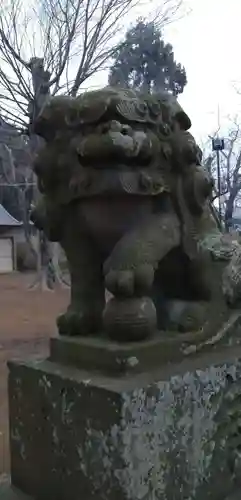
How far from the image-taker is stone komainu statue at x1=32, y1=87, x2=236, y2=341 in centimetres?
144

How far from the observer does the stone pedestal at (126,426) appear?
1.31m

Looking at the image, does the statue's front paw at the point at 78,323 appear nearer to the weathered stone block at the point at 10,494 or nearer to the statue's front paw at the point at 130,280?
the statue's front paw at the point at 130,280

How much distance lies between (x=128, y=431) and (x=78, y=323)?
0.41 meters

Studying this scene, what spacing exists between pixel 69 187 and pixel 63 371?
500mm

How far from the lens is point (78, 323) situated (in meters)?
1.61

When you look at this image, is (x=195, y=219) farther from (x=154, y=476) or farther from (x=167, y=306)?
(x=154, y=476)

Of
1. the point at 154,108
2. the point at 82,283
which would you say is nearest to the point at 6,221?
the point at 82,283

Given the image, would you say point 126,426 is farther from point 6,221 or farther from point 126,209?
point 6,221

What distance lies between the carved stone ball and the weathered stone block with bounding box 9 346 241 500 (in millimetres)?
107

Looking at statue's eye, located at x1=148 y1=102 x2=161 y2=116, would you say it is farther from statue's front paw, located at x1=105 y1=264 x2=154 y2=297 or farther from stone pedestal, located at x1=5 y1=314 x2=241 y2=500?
stone pedestal, located at x1=5 y1=314 x2=241 y2=500

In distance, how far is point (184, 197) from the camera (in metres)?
1.62

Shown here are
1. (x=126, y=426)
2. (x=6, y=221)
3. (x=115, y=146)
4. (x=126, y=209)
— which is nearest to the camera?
(x=126, y=426)

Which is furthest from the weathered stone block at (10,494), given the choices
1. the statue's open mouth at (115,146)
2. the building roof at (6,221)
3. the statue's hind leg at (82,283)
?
the building roof at (6,221)

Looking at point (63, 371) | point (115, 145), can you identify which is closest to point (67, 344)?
point (63, 371)
